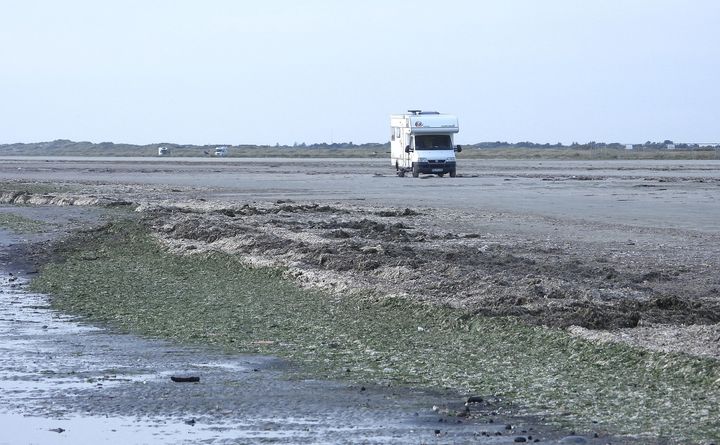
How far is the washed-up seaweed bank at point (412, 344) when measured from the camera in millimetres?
9195

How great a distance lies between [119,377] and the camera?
10758mm

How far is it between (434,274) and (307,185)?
41.2m

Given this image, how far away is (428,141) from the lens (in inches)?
2474

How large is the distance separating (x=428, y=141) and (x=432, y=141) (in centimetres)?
23

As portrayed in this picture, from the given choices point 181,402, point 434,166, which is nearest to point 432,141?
point 434,166

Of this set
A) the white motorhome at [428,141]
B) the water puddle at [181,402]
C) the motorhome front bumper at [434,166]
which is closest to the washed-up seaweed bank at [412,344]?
the water puddle at [181,402]

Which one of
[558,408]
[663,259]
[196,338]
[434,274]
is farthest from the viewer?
[663,259]

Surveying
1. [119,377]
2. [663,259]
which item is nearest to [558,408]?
[119,377]

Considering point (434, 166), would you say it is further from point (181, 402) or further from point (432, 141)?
point (181, 402)

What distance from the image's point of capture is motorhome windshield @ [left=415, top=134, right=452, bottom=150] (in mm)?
62737

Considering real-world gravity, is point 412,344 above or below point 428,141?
below

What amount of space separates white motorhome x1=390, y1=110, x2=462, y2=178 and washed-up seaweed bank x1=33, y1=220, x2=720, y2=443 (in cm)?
4266

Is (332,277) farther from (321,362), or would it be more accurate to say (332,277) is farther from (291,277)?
(321,362)

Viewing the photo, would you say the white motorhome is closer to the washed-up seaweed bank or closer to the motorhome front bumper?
the motorhome front bumper
